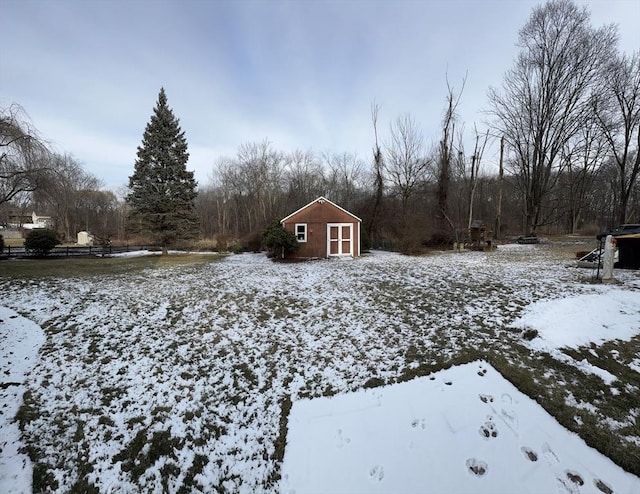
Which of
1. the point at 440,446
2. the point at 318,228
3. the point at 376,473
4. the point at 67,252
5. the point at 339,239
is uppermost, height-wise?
the point at 318,228

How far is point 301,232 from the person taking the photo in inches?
693

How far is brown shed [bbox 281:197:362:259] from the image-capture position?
1750 centimetres

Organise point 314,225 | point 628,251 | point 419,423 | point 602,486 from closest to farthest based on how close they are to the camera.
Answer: point 602,486
point 419,423
point 628,251
point 314,225

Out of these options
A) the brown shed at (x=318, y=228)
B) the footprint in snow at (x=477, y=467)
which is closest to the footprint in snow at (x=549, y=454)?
the footprint in snow at (x=477, y=467)

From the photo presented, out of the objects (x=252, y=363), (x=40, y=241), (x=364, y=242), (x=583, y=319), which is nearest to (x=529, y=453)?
(x=252, y=363)

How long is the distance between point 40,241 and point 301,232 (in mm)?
15761

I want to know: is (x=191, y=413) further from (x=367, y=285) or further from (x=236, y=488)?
(x=367, y=285)

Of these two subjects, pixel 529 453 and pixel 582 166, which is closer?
pixel 529 453

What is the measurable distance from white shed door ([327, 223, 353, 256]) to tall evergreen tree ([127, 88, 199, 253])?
10.2 meters

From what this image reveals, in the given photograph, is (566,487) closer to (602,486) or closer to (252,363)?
(602,486)

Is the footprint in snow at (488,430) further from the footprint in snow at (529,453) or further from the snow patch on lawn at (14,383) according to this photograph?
the snow patch on lawn at (14,383)

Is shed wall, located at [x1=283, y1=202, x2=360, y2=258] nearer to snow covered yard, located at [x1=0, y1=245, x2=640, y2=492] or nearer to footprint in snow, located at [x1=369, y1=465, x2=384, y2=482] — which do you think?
snow covered yard, located at [x1=0, y1=245, x2=640, y2=492]

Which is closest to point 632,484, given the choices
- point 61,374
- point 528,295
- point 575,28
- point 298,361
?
point 298,361

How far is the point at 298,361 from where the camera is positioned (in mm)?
5008
